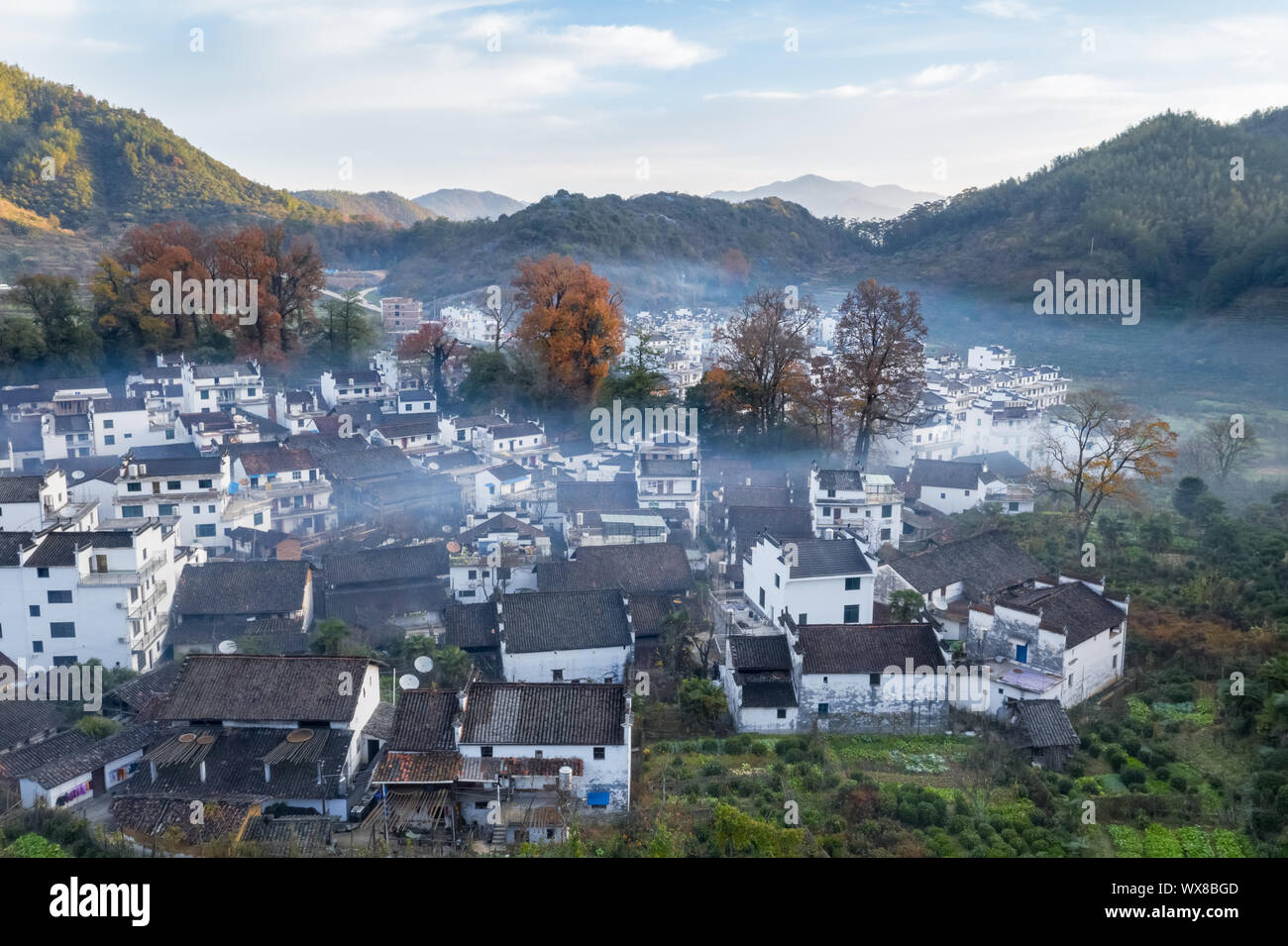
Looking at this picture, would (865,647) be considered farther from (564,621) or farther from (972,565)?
(972,565)

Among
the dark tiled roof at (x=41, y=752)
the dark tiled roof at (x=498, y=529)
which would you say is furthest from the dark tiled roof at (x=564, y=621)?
the dark tiled roof at (x=41, y=752)

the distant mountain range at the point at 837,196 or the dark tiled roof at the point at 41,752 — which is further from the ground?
the distant mountain range at the point at 837,196

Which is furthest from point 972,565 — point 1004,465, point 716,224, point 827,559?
point 716,224

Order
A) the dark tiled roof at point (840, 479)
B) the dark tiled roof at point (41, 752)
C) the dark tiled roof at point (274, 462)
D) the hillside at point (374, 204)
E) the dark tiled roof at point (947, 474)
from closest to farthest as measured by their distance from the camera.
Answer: the dark tiled roof at point (41, 752)
the dark tiled roof at point (840, 479)
the dark tiled roof at point (274, 462)
the dark tiled roof at point (947, 474)
the hillside at point (374, 204)

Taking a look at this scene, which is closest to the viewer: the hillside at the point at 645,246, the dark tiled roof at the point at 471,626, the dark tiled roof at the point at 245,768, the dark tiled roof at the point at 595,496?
the dark tiled roof at the point at 245,768

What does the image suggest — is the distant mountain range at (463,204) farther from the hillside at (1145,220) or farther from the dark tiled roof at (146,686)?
the dark tiled roof at (146,686)

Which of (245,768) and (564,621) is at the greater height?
(564,621)

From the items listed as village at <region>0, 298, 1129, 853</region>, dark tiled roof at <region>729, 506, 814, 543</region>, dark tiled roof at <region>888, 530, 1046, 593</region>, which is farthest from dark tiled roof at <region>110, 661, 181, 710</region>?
dark tiled roof at <region>888, 530, 1046, 593</region>
